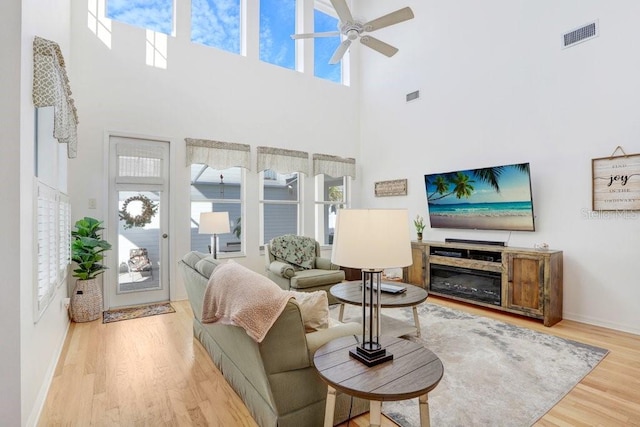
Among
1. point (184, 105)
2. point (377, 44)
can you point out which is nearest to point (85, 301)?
point (184, 105)

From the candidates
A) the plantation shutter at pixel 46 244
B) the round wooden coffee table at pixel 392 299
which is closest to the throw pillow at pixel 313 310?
the round wooden coffee table at pixel 392 299

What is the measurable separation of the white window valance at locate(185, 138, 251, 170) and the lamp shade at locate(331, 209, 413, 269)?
3.98 meters

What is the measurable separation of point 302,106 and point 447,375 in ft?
16.3

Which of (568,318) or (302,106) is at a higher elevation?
(302,106)

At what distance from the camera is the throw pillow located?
1950 millimetres

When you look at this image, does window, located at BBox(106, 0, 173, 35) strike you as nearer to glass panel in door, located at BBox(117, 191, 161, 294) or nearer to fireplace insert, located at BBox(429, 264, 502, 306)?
glass panel in door, located at BBox(117, 191, 161, 294)

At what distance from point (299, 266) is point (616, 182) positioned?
3819 millimetres

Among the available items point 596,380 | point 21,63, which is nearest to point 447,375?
point 596,380

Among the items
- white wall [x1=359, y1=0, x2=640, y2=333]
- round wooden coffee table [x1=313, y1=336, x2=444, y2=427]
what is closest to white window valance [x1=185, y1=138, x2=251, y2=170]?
white wall [x1=359, y1=0, x2=640, y2=333]

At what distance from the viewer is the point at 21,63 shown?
1688mm

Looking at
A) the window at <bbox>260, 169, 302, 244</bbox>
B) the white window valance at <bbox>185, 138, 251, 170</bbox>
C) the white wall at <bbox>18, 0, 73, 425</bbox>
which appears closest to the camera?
the white wall at <bbox>18, 0, 73, 425</bbox>

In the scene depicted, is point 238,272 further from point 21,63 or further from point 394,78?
point 394,78

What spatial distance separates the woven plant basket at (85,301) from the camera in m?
3.66

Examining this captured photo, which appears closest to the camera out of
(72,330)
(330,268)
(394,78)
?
(72,330)
